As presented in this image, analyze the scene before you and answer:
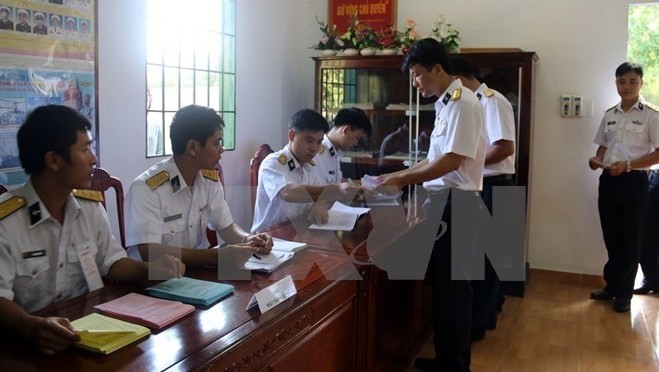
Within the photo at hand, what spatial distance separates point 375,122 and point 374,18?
82cm

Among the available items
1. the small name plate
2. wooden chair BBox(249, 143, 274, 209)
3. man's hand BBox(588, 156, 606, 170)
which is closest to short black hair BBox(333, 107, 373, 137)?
wooden chair BBox(249, 143, 274, 209)

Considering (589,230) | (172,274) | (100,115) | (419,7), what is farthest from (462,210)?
(419,7)

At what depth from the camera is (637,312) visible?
3543 mm

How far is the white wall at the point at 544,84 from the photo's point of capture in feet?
12.8

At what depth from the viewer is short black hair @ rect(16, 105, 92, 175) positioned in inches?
61.4

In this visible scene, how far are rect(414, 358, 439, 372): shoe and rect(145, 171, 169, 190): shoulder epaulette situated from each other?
146 centimetres

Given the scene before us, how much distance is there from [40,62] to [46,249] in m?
1.21

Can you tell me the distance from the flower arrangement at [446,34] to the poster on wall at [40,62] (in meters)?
2.29

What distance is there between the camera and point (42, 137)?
156cm

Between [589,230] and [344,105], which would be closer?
[589,230]

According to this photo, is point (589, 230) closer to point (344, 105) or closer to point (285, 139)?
point (344, 105)

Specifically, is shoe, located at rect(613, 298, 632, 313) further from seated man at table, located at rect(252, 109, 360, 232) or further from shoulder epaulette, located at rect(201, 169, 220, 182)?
shoulder epaulette, located at rect(201, 169, 220, 182)

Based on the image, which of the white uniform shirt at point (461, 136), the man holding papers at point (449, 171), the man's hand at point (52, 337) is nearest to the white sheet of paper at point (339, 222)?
the man holding papers at point (449, 171)

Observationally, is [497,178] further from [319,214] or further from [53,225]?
[53,225]
